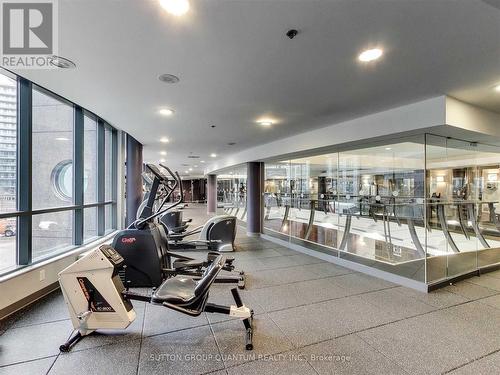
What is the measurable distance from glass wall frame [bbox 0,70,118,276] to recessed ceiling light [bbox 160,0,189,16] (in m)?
2.60

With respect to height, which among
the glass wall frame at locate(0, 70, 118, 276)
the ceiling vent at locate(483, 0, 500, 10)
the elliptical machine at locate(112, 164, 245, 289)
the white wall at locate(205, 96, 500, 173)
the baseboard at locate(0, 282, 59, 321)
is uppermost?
the ceiling vent at locate(483, 0, 500, 10)

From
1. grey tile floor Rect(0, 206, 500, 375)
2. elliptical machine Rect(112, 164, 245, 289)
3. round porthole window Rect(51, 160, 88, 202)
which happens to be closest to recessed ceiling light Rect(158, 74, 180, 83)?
elliptical machine Rect(112, 164, 245, 289)

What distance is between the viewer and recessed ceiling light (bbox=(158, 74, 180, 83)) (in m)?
2.72

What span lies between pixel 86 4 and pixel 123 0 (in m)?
0.28

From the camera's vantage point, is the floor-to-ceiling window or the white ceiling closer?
the white ceiling

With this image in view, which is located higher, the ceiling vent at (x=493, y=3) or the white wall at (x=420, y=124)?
the ceiling vent at (x=493, y=3)

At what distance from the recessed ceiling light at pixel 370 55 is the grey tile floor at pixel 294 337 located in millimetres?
2776

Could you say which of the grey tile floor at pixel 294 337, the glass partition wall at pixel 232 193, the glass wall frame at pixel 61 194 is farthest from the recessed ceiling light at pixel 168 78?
the glass partition wall at pixel 232 193

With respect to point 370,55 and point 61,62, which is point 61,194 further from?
point 370,55

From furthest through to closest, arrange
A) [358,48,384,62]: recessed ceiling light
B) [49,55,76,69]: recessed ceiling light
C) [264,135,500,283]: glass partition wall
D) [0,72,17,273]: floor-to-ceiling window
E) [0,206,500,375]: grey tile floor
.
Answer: [264,135,500,283]: glass partition wall → [0,72,17,273]: floor-to-ceiling window → [49,55,76,69]: recessed ceiling light → [358,48,384,62]: recessed ceiling light → [0,206,500,375]: grey tile floor

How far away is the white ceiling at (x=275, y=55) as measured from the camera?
5.68ft

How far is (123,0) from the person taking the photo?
1636mm

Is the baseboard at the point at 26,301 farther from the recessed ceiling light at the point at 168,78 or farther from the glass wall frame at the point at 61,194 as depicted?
the recessed ceiling light at the point at 168,78

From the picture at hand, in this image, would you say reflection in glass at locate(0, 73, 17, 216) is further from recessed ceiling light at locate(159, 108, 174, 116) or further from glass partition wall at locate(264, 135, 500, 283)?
glass partition wall at locate(264, 135, 500, 283)
